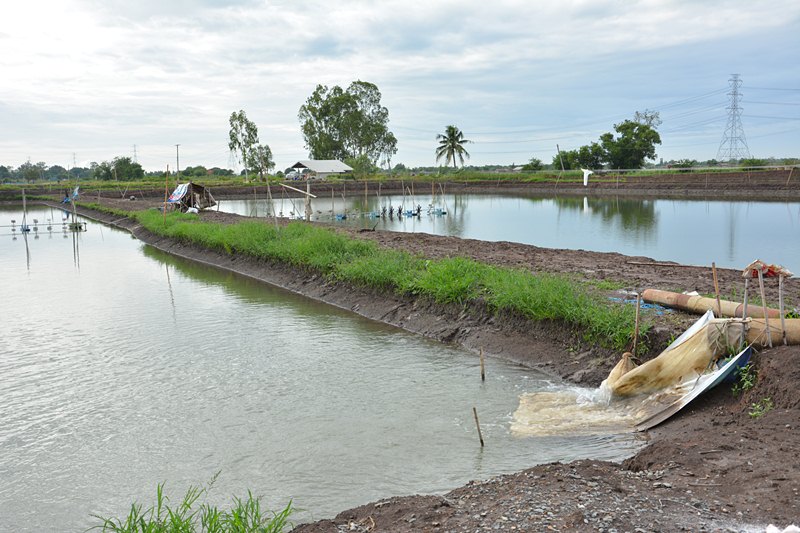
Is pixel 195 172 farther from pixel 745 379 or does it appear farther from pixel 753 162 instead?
pixel 745 379

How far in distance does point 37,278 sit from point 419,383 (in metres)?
16.4

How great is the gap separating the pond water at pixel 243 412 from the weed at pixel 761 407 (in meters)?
1.24

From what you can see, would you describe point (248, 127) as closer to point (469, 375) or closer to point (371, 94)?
point (371, 94)

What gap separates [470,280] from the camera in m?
12.8

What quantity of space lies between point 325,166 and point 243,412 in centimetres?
7832

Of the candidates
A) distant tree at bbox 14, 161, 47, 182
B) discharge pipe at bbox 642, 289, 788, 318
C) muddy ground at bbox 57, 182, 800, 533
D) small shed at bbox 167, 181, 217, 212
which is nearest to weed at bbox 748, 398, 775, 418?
muddy ground at bbox 57, 182, 800, 533

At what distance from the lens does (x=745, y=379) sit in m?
7.41

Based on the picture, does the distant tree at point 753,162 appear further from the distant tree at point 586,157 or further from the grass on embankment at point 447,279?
the grass on embankment at point 447,279

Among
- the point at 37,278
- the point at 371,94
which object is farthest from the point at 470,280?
the point at 371,94

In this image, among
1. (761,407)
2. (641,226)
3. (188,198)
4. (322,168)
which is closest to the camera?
(761,407)

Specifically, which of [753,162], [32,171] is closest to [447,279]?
[753,162]

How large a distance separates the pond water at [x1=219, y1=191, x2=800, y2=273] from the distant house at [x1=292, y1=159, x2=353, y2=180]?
32686mm

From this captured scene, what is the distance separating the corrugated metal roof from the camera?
8381cm

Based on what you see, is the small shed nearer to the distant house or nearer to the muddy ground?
the muddy ground
